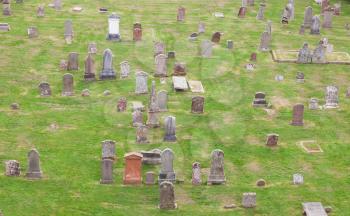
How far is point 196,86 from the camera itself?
29.2m

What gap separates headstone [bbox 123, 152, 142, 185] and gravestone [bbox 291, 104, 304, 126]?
25.2ft

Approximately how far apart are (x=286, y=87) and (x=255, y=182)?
361 inches

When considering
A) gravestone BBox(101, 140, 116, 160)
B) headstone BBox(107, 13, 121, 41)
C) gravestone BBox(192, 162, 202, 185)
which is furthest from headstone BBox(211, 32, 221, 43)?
gravestone BBox(192, 162, 202, 185)

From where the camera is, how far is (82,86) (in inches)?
1134

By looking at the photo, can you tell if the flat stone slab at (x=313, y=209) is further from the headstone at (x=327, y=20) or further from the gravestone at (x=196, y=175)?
the headstone at (x=327, y=20)

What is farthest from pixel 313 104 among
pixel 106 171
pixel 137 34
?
pixel 137 34

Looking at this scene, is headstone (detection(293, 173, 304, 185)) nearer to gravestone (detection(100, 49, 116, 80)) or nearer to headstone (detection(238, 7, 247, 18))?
gravestone (detection(100, 49, 116, 80))

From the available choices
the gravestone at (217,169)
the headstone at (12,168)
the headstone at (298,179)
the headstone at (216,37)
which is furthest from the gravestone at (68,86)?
the headstone at (298,179)

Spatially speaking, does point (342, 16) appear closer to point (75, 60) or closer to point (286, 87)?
point (286, 87)

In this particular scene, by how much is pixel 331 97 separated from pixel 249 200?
9.41m

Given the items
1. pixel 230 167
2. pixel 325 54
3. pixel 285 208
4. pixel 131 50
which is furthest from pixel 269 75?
pixel 285 208

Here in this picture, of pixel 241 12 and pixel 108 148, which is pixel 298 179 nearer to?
pixel 108 148

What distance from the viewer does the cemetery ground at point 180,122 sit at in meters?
20.5

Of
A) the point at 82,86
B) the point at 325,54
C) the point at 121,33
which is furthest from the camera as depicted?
the point at 121,33
